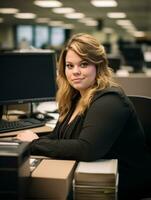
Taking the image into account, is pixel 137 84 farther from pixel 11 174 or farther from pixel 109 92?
pixel 11 174

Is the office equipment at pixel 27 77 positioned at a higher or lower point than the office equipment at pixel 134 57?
higher

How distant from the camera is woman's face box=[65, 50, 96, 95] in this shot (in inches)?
72.5

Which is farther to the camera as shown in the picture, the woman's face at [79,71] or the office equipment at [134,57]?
the office equipment at [134,57]

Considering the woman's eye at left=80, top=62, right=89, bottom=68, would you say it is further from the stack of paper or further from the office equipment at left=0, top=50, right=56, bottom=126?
the office equipment at left=0, top=50, right=56, bottom=126

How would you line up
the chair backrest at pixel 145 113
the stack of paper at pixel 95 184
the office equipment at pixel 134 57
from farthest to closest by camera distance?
the office equipment at pixel 134 57 < the chair backrest at pixel 145 113 < the stack of paper at pixel 95 184

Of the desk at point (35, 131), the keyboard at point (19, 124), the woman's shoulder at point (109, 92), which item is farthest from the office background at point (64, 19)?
the woman's shoulder at point (109, 92)

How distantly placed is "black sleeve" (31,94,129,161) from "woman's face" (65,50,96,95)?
0.51 feet

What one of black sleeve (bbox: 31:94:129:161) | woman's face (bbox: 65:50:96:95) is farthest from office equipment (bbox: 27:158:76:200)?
woman's face (bbox: 65:50:96:95)

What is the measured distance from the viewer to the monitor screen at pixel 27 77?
2.42m

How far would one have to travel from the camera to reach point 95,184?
4.66ft

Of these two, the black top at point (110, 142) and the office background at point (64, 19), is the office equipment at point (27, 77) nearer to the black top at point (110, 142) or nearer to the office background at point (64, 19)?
the black top at point (110, 142)

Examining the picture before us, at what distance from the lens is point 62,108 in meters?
2.11

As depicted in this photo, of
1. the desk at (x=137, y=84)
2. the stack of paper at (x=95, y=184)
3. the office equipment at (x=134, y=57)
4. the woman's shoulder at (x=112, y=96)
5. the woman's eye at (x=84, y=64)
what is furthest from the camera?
the office equipment at (x=134, y=57)

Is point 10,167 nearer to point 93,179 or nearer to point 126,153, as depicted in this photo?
point 93,179
